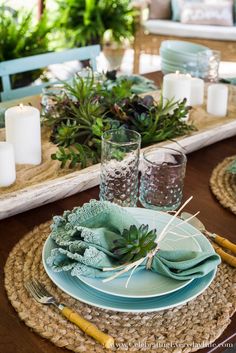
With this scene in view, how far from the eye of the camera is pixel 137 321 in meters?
0.68

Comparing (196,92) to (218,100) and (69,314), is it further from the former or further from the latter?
(69,314)

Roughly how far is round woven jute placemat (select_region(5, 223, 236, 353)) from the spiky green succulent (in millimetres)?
82

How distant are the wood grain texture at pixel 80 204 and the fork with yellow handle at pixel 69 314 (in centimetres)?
4

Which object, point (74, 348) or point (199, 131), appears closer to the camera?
point (74, 348)

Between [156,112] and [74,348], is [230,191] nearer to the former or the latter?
[156,112]

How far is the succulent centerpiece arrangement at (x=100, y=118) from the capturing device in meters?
1.12

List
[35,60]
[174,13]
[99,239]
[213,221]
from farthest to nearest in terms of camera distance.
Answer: [174,13], [35,60], [213,221], [99,239]

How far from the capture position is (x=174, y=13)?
4469 millimetres

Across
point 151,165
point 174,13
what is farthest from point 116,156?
point 174,13

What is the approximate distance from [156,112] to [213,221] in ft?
1.25

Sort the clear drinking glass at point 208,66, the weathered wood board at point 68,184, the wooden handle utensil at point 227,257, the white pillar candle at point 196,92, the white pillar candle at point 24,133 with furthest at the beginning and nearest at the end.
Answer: the clear drinking glass at point 208,66 < the white pillar candle at point 196,92 < the white pillar candle at point 24,133 < the weathered wood board at point 68,184 < the wooden handle utensil at point 227,257

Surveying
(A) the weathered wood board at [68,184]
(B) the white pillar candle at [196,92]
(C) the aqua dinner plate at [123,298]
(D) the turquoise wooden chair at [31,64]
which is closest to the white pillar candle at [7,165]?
(A) the weathered wood board at [68,184]

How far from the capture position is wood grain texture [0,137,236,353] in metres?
0.64

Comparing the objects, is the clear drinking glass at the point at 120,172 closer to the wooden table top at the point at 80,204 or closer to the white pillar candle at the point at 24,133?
the wooden table top at the point at 80,204
